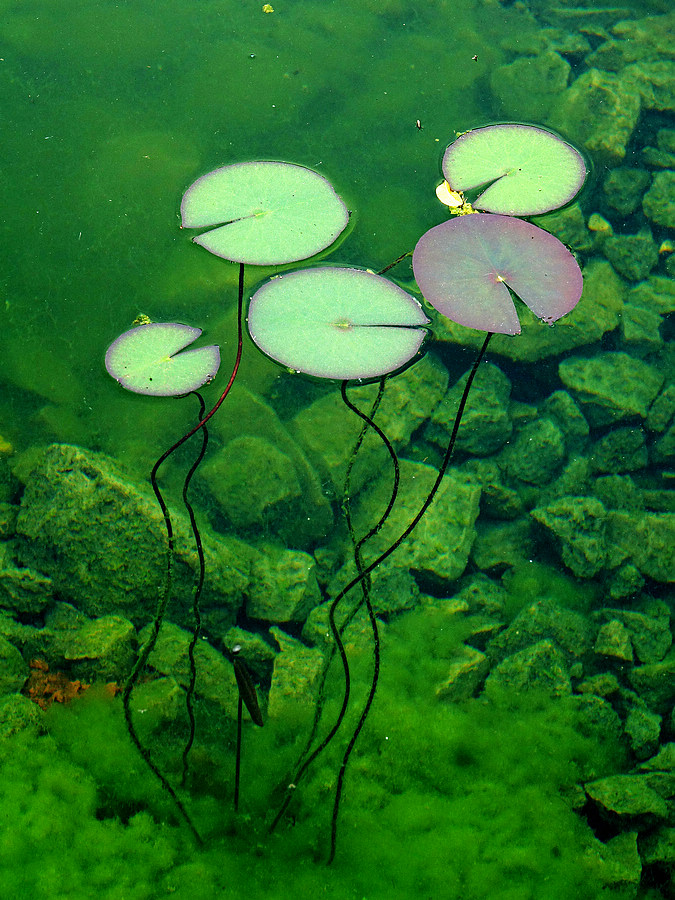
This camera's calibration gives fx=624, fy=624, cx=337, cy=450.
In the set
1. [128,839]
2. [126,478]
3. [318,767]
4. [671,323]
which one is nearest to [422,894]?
[318,767]

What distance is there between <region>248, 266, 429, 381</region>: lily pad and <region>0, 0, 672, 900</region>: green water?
0.97 meters

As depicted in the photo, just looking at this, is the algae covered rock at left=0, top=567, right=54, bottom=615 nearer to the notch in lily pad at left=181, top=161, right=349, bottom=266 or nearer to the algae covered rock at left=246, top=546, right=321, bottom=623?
the algae covered rock at left=246, top=546, right=321, bottom=623

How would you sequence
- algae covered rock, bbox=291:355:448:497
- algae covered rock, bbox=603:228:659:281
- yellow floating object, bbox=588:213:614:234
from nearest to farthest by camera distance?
algae covered rock, bbox=291:355:448:497, algae covered rock, bbox=603:228:659:281, yellow floating object, bbox=588:213:614:234

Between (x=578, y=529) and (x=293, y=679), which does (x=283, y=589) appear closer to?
(x=293, y=679)

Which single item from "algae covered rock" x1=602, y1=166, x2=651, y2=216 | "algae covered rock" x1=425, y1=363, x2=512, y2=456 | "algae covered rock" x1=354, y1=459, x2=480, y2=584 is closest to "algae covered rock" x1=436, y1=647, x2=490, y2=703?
"algae covered rock" x1=354, y1=459, x2=480, y2=584

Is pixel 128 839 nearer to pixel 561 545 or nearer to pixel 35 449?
pixel 35 449

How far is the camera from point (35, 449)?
9.75 ft

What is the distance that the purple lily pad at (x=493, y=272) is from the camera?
→ 2.02 m

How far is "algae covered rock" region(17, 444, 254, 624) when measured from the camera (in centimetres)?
270

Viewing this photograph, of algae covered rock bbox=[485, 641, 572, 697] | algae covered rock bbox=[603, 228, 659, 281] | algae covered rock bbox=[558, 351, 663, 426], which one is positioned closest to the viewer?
algae covered rock bbox=[485, 641, 572, 697]

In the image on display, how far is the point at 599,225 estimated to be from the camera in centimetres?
408

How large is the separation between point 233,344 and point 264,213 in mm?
834

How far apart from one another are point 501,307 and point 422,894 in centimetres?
184

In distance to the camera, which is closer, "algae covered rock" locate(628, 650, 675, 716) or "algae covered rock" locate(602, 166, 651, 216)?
"algae covered rock" locate(628, 650, 675, 716)
